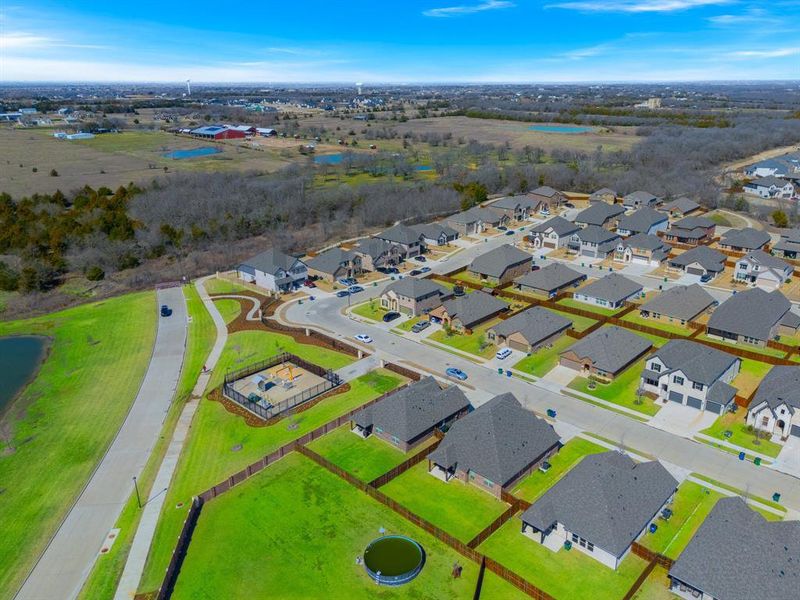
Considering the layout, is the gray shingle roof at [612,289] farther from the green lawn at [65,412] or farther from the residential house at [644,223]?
the green lawn at [65,412]

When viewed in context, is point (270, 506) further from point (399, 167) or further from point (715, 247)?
point (399, 167)

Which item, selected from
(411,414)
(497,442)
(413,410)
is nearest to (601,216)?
(413,410)

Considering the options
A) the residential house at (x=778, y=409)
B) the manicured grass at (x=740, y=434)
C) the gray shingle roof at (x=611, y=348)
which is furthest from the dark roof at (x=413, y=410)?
the residential house at (x=778, y=409)

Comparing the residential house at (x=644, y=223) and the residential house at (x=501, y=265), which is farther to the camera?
the residential house at (x=644, y=223)

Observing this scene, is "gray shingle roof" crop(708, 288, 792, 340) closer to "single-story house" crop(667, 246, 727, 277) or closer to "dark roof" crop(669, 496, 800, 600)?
"single-story house" crop(667, 246, 727, 277)

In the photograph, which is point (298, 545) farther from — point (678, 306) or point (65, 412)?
point (678, 306)
